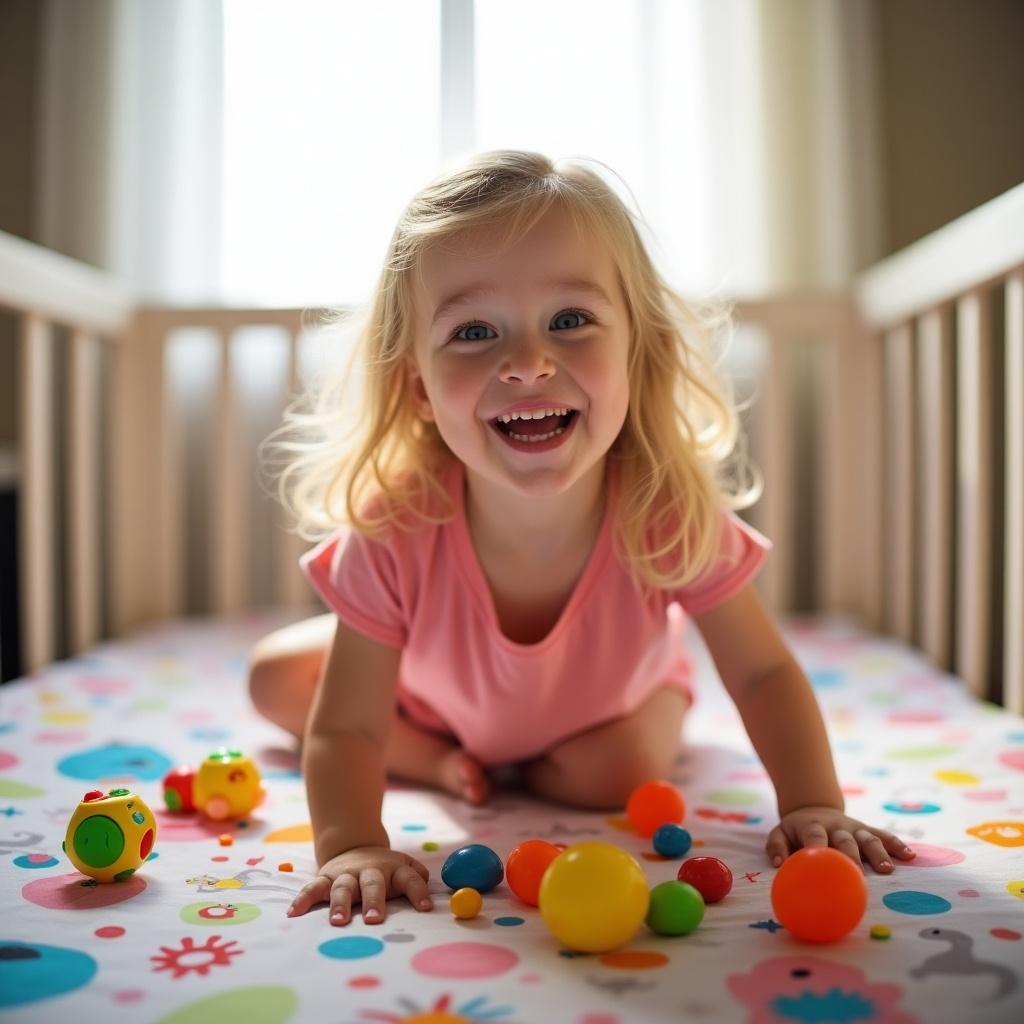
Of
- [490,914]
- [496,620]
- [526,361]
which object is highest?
[526,361]

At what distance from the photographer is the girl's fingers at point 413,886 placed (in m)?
0.74

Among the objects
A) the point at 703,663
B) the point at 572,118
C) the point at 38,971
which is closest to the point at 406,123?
the point at 572,118

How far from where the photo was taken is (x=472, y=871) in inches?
30.0

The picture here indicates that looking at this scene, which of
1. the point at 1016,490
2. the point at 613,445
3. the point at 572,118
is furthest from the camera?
the point at 572,118

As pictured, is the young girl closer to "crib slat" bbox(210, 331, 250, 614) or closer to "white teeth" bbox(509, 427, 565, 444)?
"white teeth" bbox(509, 427, 565, 444)

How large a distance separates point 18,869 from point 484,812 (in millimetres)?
375

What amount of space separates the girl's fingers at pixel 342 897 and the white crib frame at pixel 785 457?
→ 920 millimetres

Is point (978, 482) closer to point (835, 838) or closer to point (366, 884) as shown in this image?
point (835, 838)

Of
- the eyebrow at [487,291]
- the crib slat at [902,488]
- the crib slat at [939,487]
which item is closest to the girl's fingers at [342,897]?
the eyebrow at [487,291]

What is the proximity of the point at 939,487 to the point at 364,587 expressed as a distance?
35.4 inches

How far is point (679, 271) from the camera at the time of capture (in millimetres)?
1986

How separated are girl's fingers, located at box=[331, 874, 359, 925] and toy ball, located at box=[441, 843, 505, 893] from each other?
0.06 metres

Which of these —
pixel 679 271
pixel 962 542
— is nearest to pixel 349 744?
pixel 962 542

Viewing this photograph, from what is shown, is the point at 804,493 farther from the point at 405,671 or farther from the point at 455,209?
the point at 455,209
